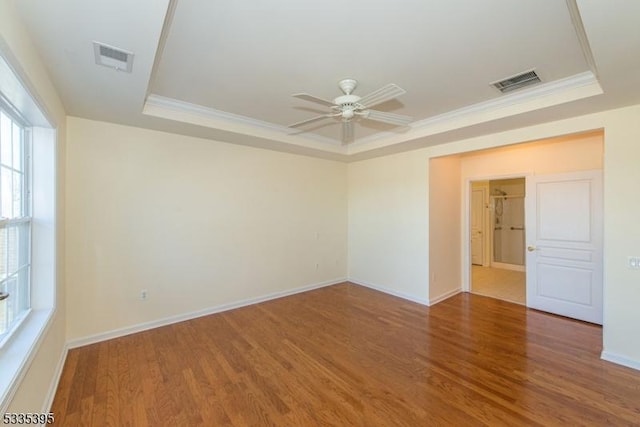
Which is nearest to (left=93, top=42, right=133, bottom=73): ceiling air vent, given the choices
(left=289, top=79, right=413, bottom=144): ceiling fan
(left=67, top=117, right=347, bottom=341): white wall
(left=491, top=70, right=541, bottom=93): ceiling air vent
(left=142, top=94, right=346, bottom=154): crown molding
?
(left=142, top=94, right=346, bottom=154): crown molding

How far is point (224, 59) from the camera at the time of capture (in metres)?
2.29

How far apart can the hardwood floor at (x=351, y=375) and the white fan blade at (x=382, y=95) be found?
242 centimetres

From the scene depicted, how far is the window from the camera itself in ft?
6.05

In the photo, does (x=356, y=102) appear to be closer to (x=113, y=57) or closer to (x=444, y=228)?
(x=113, y=57)

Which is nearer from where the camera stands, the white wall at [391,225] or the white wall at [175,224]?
the white wall at [175,224]

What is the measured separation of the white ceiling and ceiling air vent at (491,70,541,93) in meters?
0.06

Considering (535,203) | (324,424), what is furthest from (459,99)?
(324,424)

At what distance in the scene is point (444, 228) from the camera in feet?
15.4

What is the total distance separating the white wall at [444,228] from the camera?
4.44 m

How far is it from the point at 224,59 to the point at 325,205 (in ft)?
11.3

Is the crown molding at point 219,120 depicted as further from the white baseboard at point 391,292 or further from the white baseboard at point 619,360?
the white baseboard at point 619,360

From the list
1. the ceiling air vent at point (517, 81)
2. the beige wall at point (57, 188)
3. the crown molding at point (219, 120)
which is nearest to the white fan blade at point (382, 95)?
the ceiling air vent at point (517, 81)

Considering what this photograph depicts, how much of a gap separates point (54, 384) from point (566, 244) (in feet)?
19.9

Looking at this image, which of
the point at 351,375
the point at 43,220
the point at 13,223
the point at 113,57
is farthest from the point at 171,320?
the point at 113,57
